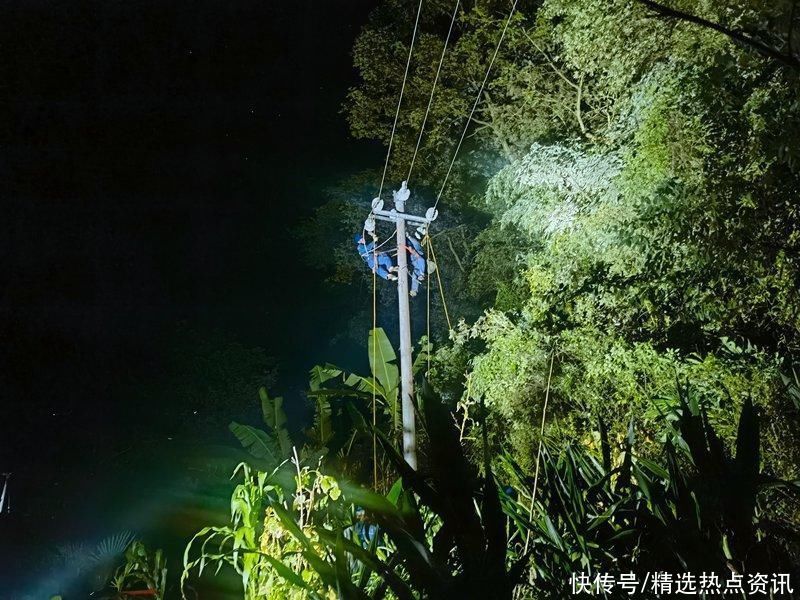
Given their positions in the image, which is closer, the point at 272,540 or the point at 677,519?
the point at 677,519

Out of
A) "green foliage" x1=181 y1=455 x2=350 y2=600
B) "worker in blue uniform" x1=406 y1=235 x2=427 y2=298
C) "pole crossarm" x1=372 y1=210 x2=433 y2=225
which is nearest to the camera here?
"green foliage" x1=181 y1=455 x2=350 y2=600

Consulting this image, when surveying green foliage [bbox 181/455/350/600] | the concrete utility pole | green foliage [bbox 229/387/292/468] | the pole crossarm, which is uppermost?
the pole crossarm

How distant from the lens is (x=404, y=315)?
630 cm

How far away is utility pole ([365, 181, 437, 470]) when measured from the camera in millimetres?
5738

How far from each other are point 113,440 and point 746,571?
40.4 feet

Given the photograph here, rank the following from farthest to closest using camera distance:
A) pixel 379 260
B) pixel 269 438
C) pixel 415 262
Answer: pixel 269 438
pixel 379 260
pixel 415 262

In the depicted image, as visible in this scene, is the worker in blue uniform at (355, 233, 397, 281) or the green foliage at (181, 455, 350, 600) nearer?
the green foliage at (181, 455, 350, 600)

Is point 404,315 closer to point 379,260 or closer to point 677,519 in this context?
point 379,260

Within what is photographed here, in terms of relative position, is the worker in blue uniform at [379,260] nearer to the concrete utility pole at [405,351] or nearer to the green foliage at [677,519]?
the concrete utility pole at [405,351]

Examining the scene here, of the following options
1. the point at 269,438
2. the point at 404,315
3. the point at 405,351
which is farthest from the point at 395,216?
the point at 269,438

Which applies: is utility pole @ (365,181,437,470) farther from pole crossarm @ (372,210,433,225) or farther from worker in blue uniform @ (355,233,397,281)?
worker in blue uniform @ (355,233,397,281)

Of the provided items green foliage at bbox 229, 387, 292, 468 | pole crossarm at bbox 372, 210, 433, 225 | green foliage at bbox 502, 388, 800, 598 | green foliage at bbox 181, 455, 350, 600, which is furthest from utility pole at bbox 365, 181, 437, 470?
green foliage at bbox 502, 388, 800, 598

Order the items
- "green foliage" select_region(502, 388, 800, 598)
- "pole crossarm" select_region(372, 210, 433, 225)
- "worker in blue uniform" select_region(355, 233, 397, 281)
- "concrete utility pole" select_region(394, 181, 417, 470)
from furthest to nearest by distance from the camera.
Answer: "worker in blue uniform" select_region(355, 233, 397, 281) < "pole crossarm" select_region(372, 210, 433, 225) < "concrete utility pole" select_region(394, 181, 417, 470) < "green foliage" select_region(502, 388, 800, 598)

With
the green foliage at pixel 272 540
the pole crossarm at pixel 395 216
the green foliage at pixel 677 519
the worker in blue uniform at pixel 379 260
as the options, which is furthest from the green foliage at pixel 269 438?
the green foliage at pixel 677 519
